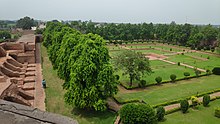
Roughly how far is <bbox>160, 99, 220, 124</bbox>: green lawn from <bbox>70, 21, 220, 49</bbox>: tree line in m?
34.8

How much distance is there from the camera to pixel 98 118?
44.6ft

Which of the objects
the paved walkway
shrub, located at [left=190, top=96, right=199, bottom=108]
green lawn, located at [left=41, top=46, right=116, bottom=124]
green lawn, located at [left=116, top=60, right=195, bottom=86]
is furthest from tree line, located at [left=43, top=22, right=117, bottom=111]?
green lawn, located at [left=116, top=60, right=195, bottom=86]

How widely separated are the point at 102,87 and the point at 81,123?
2.48 meters

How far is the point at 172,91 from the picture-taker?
19.1 m

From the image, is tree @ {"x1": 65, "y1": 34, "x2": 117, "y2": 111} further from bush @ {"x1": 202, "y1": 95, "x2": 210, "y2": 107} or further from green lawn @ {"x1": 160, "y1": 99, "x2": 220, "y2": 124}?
bush @ {"x1": 202, "y1": 95, "x2": 210, "y2": 107}

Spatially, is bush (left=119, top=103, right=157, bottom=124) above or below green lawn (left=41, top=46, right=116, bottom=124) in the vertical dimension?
above

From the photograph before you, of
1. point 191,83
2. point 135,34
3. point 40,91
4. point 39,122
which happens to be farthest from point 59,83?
point 135,34

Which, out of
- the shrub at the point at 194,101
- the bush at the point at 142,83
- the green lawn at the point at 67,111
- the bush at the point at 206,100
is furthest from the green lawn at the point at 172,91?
the green lawn at the point at 67,111

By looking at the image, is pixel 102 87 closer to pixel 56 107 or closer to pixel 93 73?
pixel 93 73

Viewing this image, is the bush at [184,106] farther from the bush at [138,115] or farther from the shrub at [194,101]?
the bush at [138,115]

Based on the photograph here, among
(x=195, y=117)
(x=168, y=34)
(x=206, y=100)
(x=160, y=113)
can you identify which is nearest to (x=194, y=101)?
(x=206, y=100)

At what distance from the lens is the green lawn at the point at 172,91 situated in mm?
17375

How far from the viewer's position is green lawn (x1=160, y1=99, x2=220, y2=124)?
13.5 metres

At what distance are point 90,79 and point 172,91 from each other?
29.0 feet
